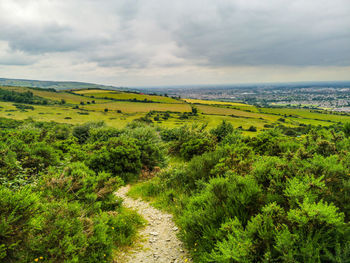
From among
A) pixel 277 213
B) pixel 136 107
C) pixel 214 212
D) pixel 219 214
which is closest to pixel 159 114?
pixel 136 107

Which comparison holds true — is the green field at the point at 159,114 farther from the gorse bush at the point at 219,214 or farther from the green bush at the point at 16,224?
the green bush at the point at 16,224

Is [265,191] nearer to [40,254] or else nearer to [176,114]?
[40,254]

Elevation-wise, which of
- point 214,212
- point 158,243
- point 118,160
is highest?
point 214,212

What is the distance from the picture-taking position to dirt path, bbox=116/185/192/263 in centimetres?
475

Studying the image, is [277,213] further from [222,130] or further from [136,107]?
[136,107]

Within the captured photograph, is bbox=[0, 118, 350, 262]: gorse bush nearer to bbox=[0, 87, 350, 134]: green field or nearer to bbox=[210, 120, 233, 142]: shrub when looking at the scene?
bbox=[210, 120, 233, 142]: shrub

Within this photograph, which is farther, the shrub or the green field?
the green field

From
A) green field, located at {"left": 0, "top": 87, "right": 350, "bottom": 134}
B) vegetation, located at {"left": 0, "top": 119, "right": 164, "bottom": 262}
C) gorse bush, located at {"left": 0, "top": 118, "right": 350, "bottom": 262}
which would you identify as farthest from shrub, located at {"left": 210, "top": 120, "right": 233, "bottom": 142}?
green field, located at {"left": 0, "top": 87, "right": 350, "bottom": 134}

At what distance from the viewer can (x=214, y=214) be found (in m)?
4.45

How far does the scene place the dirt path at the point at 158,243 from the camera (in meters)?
4.75

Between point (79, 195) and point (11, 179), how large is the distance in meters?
2.50

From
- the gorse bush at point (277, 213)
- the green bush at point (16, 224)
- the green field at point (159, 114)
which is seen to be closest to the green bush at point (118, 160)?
the gorse bush at point (277, 213)

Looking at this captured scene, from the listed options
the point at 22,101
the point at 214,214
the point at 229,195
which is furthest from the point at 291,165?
the point at 22,101

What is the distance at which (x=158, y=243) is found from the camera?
5.42 metres
